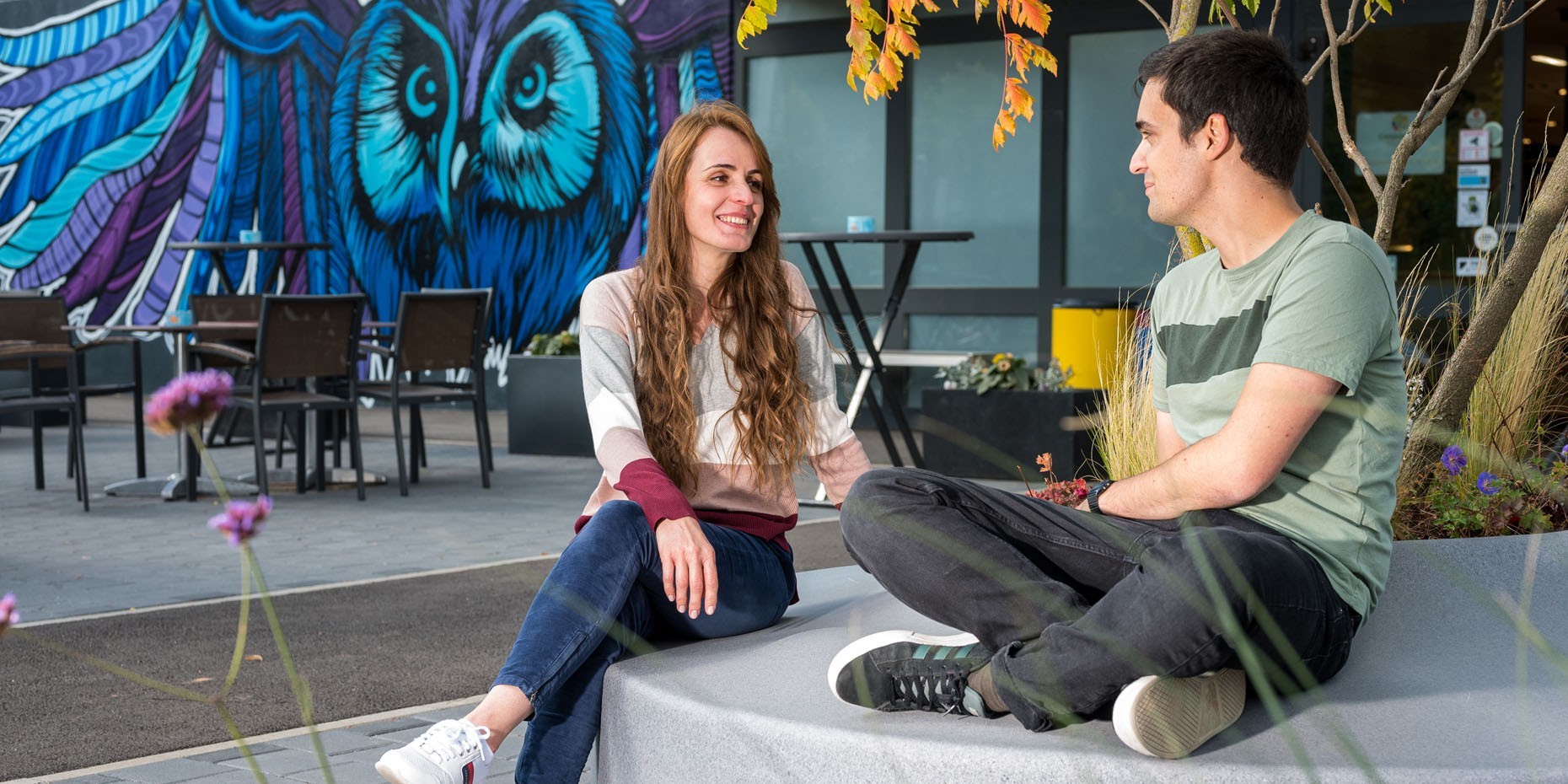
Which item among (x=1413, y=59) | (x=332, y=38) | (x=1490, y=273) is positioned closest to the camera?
(x=1490, y=273)

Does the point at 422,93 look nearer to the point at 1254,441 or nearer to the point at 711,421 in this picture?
the point at 711,421

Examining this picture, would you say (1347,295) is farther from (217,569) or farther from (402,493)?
(402,493)

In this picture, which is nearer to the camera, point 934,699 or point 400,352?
point 934,699

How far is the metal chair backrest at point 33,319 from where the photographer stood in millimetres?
8594

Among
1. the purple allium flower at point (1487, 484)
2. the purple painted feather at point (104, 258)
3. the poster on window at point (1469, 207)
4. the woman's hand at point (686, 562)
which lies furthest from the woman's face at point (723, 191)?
the purple painted feather at point (104, 258)

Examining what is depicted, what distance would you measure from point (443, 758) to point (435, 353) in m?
6.39

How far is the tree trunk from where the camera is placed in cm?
364

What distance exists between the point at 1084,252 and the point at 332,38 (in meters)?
7.55

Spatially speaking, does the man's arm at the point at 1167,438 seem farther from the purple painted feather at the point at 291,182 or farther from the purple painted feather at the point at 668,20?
the purple painted feather at the point at 291,182

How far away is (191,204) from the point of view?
1563 centimetres

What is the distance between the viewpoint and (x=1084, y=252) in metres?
11.4

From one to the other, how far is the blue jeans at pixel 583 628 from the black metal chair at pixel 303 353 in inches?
207

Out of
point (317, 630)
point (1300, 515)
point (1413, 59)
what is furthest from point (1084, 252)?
point (1300, 515)

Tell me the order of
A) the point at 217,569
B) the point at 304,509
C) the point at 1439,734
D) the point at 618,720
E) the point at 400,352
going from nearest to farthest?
the point at 1439,734 < the point at 618,720 < the point at 217,569 < the point at 304,509 < the point at 400,352
